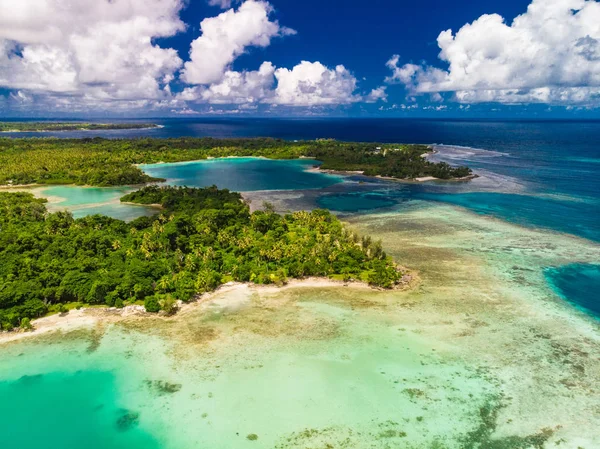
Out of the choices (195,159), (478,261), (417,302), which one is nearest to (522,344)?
(417,302)

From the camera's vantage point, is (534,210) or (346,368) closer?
(346,368)

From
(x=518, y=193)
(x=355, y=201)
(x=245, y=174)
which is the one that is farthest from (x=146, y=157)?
(x=518, y=193)

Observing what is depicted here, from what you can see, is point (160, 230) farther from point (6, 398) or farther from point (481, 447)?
point (481, 447)

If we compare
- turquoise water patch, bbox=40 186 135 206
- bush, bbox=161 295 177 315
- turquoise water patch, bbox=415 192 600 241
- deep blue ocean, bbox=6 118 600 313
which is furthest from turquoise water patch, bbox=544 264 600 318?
turquoise water patch, bbox=40 186 135 206

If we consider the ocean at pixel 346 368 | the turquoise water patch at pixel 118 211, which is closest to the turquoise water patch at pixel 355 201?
the ocean at pixel 346 368

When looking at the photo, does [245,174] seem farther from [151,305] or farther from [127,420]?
[127,420]

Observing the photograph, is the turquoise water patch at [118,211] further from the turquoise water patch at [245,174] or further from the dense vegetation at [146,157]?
the dense vegetation at [146,157]

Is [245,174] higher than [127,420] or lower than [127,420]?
higher
